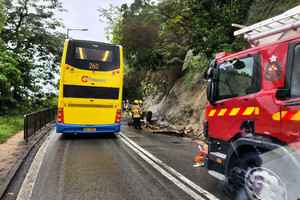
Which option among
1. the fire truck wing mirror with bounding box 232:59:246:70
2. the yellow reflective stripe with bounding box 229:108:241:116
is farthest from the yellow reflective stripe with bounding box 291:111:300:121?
the fire truck wing mirror with bounding box 232:59:246:70

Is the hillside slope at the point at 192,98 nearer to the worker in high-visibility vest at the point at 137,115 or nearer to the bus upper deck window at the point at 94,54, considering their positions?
the worker in high-visibility vest at the point at 137,115

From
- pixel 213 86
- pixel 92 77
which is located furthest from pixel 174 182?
pixel 92 77

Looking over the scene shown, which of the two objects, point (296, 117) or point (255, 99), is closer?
point (296, 117)

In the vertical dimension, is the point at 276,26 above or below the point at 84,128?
above

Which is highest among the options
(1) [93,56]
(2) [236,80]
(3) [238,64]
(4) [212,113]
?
(1) [93,56]

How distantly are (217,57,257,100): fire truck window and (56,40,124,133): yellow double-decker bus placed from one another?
28.8 ft

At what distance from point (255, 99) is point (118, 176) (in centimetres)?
368

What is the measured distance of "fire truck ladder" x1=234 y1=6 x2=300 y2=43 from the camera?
15.2 ft

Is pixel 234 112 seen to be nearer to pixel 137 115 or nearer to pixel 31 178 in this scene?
pixel 31 178

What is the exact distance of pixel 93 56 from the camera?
1388 cm

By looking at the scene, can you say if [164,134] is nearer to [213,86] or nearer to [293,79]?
[213,86]

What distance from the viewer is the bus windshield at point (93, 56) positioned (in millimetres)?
13602

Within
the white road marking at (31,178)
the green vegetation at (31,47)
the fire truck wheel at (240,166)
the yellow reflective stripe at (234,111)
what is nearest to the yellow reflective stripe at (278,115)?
the fire truck wheel at (240,166)

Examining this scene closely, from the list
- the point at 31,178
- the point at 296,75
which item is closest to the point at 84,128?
the point at 31,178
